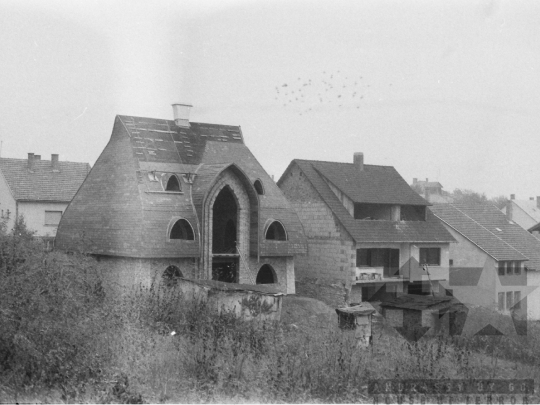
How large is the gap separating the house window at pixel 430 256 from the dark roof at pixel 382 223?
0.64m

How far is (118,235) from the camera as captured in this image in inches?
1017

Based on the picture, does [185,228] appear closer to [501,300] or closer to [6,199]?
[6,199]

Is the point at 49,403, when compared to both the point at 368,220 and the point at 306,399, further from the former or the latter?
the point at 368,220

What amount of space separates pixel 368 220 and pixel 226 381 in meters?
21.1

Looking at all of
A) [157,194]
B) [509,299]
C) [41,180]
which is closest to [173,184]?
[157,194]

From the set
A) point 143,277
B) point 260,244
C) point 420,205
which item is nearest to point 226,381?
point 143,277

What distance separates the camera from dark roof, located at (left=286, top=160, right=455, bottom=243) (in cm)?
3228

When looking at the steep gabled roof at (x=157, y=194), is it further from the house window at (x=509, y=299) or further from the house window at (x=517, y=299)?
the house window at (x=517, y=299)

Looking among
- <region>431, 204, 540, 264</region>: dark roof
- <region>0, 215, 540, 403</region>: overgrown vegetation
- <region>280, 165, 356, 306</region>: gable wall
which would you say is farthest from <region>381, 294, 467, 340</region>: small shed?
<region>431, 204, 540, 264</region>: dark roof

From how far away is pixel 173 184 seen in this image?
27.2 metres

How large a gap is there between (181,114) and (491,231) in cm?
2013

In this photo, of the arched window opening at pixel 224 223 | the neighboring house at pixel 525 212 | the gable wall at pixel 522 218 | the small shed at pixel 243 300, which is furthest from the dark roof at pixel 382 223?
the gable wall at pixel 522 218

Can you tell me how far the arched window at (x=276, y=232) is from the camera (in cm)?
2898

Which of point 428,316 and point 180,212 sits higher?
point 180,212
